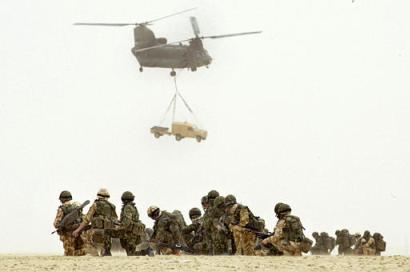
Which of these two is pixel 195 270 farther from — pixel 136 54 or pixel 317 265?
pixel 136 54

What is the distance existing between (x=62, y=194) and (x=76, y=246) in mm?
1144

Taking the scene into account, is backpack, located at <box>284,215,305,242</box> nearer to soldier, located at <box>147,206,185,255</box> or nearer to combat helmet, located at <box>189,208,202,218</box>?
soldier, located at <box>147,206,185,255</box>

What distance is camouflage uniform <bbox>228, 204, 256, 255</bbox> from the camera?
16.6 metres

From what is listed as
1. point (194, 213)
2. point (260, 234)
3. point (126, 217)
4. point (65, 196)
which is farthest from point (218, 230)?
point (65, 196)

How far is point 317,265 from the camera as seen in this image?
12711mm

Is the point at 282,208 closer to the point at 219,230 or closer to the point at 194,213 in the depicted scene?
the point at 219,230

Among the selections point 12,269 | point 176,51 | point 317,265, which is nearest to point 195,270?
point 317,265

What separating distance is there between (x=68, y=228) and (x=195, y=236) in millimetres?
3153

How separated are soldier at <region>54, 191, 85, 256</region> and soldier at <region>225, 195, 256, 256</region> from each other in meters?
3.21

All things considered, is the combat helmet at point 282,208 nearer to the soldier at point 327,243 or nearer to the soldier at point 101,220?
the soldier at point 101,220

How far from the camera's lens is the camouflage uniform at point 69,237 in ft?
55.1

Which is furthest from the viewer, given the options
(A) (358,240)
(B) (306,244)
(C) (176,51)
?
(C) (176,51)

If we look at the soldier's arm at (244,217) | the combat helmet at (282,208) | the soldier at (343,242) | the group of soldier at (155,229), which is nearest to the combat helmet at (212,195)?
the group of soldier at (155,229)

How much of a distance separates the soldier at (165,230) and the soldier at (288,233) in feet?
8.14
